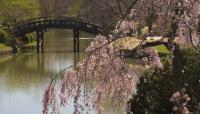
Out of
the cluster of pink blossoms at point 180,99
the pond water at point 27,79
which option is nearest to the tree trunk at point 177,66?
the cluster of pink blossoms at point 180,99

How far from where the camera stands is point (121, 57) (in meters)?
9.56

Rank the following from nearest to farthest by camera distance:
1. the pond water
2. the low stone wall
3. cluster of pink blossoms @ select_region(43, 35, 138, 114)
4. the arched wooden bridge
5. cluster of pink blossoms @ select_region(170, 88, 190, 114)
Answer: cluster of pink blossoms @ select_region(170, 88, 190, 114) → cluster of pink blossoms @ select_region(43, 35, 138, 114) → the pond water → the low stone wall → the arched wooden bridge

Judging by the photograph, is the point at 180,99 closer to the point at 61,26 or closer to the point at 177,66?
the point at 177,66

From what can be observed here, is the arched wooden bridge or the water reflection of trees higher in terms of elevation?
the arched wooden bridge

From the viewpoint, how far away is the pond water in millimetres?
25723

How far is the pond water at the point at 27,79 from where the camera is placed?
1013 inches

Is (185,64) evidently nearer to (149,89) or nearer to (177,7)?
(149,89)

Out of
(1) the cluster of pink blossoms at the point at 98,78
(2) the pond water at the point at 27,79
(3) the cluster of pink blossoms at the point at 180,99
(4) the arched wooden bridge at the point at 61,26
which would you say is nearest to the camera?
(3) the cluster of pink blossoms at the point at 180,99

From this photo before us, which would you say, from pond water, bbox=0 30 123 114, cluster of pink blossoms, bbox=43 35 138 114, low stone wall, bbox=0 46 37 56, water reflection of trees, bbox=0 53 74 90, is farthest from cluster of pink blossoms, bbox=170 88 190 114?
low stone wall, bbox=0 46 37 56

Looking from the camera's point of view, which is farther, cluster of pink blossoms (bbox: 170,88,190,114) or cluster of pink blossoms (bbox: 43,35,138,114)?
cluster of pink blossoms (bbox: 43,35,138,114)

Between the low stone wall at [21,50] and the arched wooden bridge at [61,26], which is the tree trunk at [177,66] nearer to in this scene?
the low stone wall at [21,50]

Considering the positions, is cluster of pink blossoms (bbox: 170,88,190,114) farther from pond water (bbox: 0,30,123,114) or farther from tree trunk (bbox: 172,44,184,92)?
pond water (bbox: 0,30,123,114)

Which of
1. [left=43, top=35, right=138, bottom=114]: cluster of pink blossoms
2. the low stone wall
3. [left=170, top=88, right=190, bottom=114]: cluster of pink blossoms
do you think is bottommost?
[left=170, top=88, right=190, bottom=114]: cluster of pink blossoms

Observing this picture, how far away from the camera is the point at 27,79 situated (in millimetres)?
36531
